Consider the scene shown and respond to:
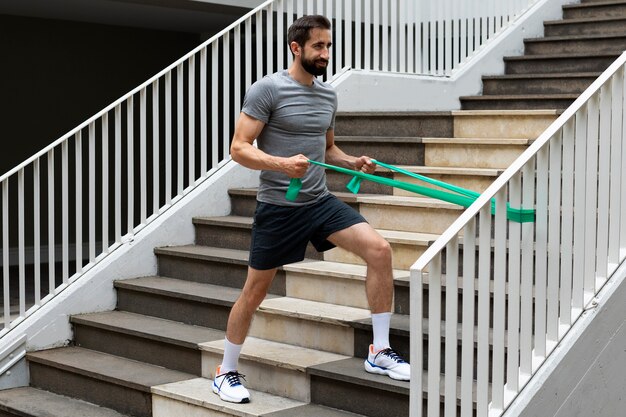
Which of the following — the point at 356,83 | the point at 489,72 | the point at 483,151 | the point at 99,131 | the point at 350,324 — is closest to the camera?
the point at 350,324

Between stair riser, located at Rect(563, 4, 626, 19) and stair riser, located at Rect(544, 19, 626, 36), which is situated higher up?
stair riser, located at Rect(563, 4, 626, 19)

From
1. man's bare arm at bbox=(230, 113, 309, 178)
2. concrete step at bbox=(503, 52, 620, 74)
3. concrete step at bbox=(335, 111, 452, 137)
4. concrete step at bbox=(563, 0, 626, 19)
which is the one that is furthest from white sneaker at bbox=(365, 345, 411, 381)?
concrete step at bbox=(563, 0, 626, 19)

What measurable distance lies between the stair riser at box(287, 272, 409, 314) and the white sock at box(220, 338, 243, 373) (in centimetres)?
77

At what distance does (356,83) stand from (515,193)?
330 centimetres

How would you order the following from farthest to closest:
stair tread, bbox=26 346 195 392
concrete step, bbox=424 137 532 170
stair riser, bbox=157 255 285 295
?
concrete step, bbox=424 137 532 170 → stair riser, bbox=157 255 285 295 → stair tread, bbox=26 346 195 392

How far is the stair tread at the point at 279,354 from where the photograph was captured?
172 inches

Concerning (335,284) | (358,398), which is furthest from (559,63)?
(358,398)

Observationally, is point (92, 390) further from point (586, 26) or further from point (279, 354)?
point (586, 26)

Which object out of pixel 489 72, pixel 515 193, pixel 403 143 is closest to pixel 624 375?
pixel 515 193

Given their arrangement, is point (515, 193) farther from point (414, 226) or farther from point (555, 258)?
point (414, 226)

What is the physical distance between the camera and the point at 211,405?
4250mm

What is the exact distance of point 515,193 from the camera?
3430mm

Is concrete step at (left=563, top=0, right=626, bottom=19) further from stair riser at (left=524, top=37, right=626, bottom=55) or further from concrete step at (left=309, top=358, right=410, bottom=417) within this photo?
concrete step at (left=309, top=358, right=410, bottom=417)

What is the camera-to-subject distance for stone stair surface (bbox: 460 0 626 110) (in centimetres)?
647
